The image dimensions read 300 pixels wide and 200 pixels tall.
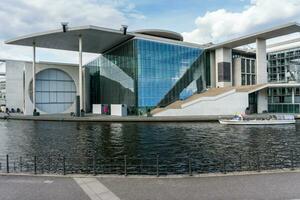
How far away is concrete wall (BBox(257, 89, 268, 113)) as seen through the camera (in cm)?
6183

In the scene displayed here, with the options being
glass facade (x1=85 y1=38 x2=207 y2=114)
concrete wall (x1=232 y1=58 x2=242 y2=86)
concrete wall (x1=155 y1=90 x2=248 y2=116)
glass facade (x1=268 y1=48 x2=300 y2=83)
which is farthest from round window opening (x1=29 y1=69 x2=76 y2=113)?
glass facade (x1=268 y1=48 x2=300 y2=83)

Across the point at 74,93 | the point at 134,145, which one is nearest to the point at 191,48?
the point at 74,93

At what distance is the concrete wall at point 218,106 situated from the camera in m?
53.2

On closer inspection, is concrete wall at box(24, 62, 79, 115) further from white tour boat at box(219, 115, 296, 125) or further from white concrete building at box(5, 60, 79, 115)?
white tour boat at box(219, 115, 296, 125)

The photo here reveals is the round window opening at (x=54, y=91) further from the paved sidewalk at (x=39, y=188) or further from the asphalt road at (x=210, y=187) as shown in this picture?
the asphalt road at (x=210, y=187)

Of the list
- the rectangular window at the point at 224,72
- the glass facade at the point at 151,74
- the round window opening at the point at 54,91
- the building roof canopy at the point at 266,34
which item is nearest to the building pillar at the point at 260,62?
the building roof canopy at the point at 266,34

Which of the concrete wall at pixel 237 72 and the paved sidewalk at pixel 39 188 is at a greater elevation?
the concrete wall at pixel 237 72

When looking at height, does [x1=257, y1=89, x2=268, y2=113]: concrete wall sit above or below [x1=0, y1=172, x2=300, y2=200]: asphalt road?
above

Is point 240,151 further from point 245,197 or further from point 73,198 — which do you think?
point 73,198

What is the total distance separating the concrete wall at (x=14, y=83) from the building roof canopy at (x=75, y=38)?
771cm

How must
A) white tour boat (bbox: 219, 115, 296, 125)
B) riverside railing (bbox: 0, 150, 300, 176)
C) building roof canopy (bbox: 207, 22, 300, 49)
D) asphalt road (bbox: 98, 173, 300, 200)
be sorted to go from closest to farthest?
asphalt road (bbox: 98, 173, 300, 200) < riverside railing (bbox: 0, 150, 300, 176) < white tour boat (bbox: 219, 115, 296, 125) < building roof canopy (bbox: 207, 22, 300, 49)

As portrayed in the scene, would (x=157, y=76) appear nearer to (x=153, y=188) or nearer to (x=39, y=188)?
(x=153, y=188)

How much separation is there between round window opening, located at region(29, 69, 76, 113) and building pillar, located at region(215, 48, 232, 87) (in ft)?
121

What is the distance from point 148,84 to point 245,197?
53.9 meters
